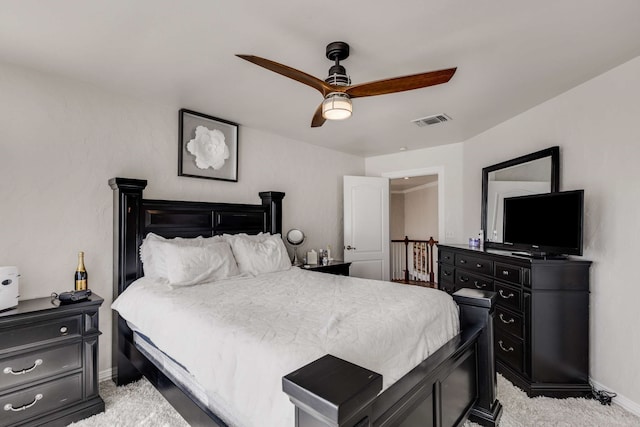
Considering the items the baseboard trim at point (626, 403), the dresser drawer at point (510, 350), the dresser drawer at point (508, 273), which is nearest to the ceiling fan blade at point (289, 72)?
the dresser drawer at point (508, 273)

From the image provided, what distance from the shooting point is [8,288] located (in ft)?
6.70

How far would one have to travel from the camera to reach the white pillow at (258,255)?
9.91ft

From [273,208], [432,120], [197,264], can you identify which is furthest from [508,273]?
[197,264]

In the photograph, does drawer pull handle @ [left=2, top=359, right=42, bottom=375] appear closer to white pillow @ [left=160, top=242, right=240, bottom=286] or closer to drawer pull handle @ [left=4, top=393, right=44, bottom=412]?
drawer pull handle @ [left=4, top=393, right=44, bottom=412]

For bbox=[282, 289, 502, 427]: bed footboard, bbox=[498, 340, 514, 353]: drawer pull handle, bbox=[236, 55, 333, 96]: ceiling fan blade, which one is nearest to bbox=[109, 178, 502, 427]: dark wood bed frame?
bbox=[282, 289, 502, 427]: bed footboard

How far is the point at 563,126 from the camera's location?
2.88m

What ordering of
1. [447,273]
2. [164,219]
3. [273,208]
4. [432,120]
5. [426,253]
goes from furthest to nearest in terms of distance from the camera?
[426,253], [447,273], [273,208], [432,120], [164,219]

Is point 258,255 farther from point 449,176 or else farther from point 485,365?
point 449,176

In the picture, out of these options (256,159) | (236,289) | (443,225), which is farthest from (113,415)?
(443,225)

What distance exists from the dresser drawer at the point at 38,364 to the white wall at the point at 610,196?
156 inches

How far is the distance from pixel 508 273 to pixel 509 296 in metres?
0.21

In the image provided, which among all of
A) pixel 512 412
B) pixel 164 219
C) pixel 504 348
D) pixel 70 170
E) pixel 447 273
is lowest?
pixel 512 412

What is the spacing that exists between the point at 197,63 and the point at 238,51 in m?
0.40

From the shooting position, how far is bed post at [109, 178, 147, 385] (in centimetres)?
265
